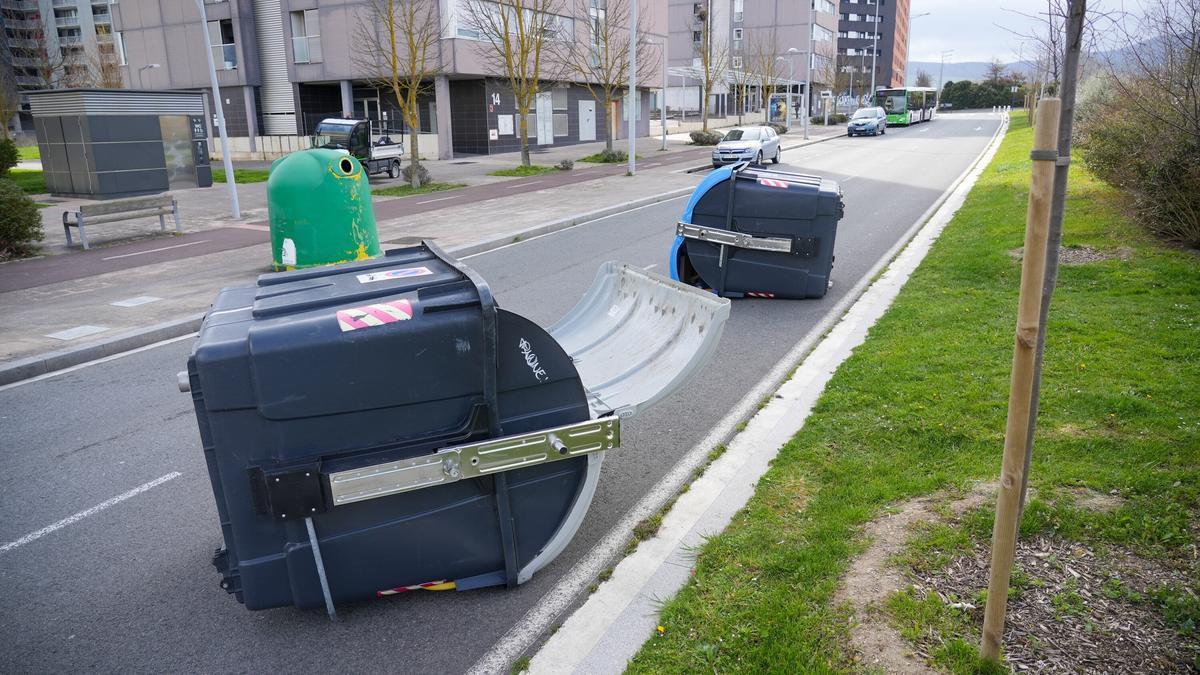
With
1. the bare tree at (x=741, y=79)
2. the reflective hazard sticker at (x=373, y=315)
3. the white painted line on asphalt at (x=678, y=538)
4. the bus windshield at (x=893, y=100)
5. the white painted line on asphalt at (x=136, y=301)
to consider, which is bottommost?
the white painted line on asphalt at (x=678, y=538)

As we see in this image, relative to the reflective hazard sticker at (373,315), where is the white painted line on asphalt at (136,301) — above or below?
below

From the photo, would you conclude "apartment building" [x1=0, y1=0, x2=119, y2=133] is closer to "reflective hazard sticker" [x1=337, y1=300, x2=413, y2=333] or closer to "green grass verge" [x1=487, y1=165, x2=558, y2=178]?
"green grass verge" [x1=487, y1=165, x2=558, y2=178]

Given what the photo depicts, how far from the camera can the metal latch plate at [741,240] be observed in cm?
890

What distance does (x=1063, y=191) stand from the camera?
10.3 ft

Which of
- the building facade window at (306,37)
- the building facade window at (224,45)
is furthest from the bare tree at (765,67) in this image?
the building facade window at (224,45)

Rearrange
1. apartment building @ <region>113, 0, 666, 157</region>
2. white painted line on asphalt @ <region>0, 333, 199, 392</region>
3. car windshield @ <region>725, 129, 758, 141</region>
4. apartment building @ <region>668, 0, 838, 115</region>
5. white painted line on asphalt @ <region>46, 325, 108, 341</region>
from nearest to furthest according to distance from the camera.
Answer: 1. white painted line on asphalt @ <region>0, 333, 199, 392</region>
2. white painted line on asphalt @ <region>46, 325, 108, 341</region>
3. car windshield @ <region>725, 129, 758, 141</region>
4. apartment building @ <region>113, 0, 666, 157</region>
5. apartment building @ <region>668, 0, 838, 115</region>

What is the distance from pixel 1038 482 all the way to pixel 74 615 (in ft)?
16.0

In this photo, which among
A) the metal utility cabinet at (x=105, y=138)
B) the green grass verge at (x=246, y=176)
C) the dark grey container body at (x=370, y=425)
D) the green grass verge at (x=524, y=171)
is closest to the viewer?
the dark grey container body at (x=370, y=425)

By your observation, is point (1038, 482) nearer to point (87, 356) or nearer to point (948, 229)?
point (87, 356)

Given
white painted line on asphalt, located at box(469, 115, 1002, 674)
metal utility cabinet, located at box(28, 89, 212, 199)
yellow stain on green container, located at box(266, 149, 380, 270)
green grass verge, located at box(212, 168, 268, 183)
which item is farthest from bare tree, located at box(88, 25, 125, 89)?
white painted line on asphalt, located at box(469, 115, 1002, 674)

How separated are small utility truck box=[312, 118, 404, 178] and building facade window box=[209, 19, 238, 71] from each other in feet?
53.7

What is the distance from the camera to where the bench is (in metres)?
15.2

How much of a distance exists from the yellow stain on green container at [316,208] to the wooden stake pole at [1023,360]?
7.99 m

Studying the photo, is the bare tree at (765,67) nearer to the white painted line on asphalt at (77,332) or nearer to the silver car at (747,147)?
the silver car at (747,147)
